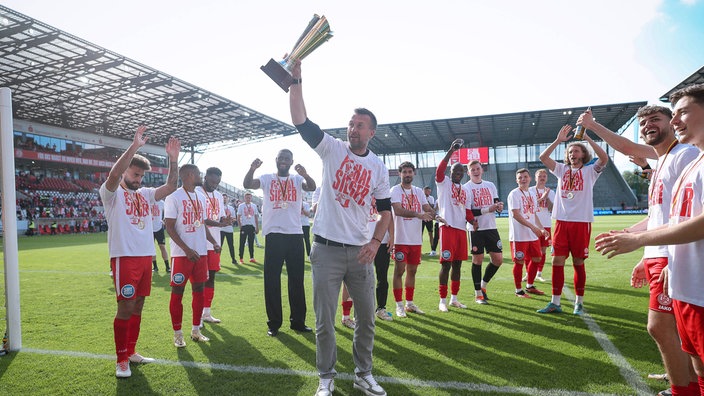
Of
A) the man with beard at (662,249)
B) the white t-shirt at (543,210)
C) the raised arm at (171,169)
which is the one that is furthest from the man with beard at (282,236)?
the white t-shirt at (543,210)

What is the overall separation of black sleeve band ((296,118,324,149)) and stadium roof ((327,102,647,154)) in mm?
40564

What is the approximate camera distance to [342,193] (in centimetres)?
327

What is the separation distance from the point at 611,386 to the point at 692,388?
67cm

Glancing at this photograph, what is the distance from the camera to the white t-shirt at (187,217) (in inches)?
189

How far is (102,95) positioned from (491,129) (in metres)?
39.7

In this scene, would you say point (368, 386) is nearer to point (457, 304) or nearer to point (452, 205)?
point (457, 304)

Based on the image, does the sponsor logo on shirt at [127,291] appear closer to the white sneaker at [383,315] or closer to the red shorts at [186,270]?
the red shorts at [186,270]

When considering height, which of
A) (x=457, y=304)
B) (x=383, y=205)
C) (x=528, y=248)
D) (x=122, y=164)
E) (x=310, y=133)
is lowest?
(x=457, y=304)

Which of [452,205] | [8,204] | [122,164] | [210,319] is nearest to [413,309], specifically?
[452,205]

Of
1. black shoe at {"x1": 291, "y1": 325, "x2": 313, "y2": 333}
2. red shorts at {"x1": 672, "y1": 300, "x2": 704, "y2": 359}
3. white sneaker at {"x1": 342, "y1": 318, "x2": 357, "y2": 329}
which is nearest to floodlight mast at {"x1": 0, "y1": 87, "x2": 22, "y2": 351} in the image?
black shoe at {"x1": 291, "y1": 325, "x2": 313, "y2": 333}

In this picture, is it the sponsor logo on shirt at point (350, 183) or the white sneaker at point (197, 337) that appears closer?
the sponsor logo on shirt at point (350, 183)

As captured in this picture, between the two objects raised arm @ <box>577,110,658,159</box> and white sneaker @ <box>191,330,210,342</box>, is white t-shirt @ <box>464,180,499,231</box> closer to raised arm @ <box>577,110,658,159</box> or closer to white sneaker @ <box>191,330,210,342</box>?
raised arm @ <box>577,110,658,159</box>

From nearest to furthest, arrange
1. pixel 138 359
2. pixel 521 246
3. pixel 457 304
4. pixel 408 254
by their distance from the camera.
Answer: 1. pixel 138 359
2. pixel 408 254
3. pixel 457 304
4. pixel 521 246

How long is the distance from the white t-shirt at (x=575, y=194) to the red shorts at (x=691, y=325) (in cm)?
363
